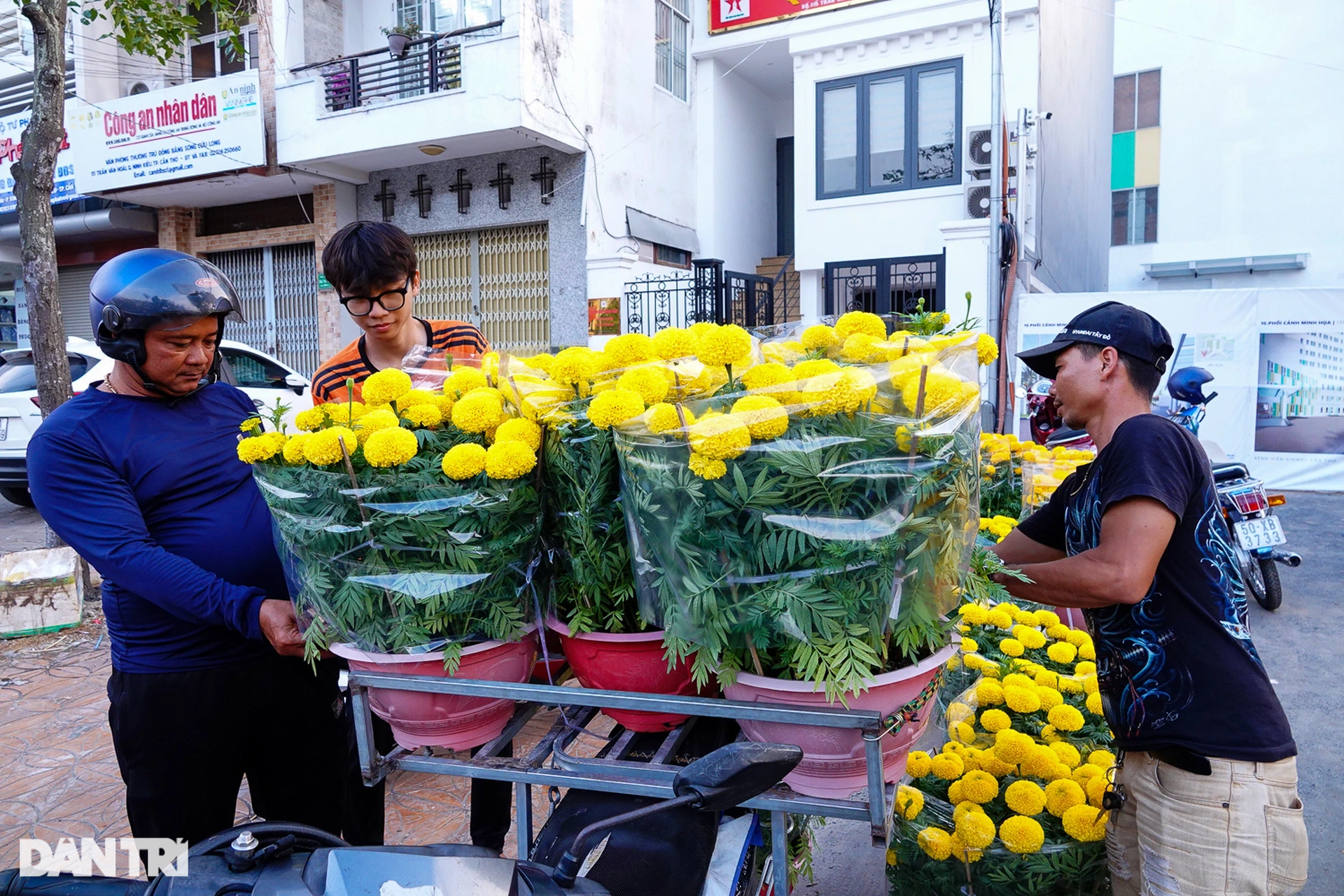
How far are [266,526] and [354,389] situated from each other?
58cm

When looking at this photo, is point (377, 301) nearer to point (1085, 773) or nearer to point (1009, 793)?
point (1009, 793)

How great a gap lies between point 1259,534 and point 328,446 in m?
5.62

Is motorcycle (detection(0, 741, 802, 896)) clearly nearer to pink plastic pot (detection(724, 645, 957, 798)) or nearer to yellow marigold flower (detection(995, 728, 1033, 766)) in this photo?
pink plastic pot (detection(724, 645, 957, 798))

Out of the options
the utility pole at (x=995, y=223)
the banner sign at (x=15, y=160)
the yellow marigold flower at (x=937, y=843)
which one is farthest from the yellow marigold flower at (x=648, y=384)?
the banner sign at (x=15, y=160)

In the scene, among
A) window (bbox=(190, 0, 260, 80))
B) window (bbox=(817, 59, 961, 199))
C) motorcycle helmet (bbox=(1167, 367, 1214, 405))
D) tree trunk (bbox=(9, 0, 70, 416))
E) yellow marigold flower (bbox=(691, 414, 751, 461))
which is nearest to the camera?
yellow marigold flower (bbox=(691, 414, 751, 461))

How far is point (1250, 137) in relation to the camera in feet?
67.7

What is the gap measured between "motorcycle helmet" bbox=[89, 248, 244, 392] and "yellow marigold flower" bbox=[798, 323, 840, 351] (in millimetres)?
1250

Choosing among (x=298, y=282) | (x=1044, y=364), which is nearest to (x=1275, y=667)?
(x=1044, y=364)

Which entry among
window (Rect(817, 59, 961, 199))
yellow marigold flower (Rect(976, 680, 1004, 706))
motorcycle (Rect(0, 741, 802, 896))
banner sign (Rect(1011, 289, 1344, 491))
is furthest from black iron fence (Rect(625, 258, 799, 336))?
motorcycle (Rect(0, 741, 802, 896))

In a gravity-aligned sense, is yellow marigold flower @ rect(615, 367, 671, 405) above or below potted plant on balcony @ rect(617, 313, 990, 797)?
above

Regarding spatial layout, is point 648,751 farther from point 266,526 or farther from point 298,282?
point 298,282

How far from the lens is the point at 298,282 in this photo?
40.3 ft

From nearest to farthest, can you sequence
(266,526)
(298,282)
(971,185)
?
(266,526)
(971,185)
(298,282)

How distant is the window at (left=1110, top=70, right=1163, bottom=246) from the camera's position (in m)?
22.0
